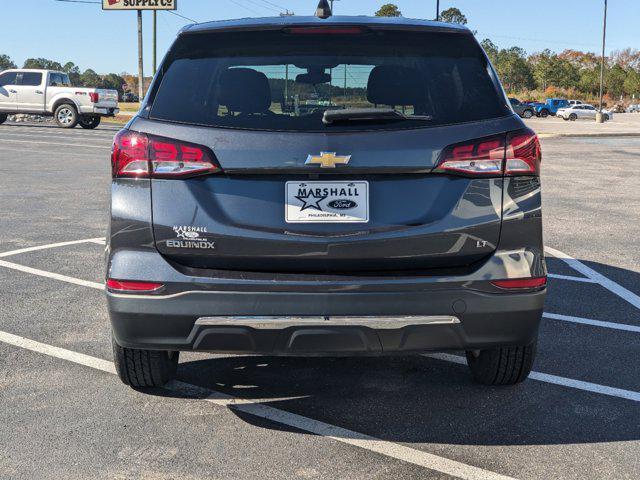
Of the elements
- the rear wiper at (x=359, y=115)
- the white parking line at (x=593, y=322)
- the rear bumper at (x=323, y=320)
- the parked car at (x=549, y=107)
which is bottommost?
the white parking line at (x=593, y=322)

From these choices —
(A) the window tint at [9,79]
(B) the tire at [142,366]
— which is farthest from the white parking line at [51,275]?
(A) the window tint at [9,79]

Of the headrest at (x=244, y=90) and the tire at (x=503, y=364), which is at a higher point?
the headrest at (x=244, y=90)

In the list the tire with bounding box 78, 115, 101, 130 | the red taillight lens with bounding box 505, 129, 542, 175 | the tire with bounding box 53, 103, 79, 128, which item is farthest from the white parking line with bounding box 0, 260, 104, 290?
the tire with bounding box 78, 115, 101, 130

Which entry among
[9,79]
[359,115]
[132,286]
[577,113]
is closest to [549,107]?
[577,113]

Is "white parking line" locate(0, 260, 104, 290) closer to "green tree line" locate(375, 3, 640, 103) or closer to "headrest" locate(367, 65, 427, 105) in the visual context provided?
"headrest" locate(367, 65, 427, 105)

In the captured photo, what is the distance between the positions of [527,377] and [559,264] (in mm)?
3480

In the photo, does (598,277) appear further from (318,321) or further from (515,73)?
(515,73)

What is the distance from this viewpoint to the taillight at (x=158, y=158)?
11.0 ft

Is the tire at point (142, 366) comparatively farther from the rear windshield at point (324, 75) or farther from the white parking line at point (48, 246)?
the white parking line at point (48, 246)

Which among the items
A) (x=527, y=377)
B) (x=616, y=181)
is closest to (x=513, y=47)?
(x=616, y=181)

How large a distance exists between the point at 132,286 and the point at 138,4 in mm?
48291

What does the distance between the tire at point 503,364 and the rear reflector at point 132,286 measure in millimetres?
1713

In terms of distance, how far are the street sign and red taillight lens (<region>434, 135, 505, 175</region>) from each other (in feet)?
158

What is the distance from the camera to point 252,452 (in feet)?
11.3
